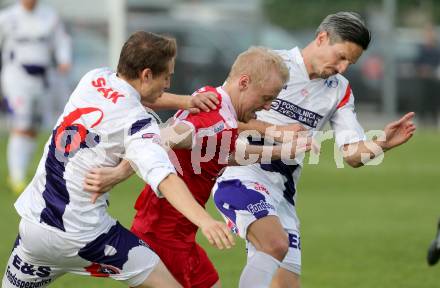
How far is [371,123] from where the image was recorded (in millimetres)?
24719

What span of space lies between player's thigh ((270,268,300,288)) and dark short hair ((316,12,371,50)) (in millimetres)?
Answer: 1527

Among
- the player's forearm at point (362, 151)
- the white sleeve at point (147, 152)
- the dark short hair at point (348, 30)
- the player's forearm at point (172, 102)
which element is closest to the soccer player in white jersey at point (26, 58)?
the player's forearm at point (362, 151)

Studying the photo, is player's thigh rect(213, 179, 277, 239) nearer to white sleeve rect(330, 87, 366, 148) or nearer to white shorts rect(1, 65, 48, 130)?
white sleeve rect(330, 87, 366, 148)

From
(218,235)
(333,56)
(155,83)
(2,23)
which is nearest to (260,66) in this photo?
(155,83)

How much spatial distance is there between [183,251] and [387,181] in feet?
38.1

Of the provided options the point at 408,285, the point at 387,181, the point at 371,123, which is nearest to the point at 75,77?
the point at 371,123

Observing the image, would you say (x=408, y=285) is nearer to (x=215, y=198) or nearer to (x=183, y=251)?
(x=215, y=198)

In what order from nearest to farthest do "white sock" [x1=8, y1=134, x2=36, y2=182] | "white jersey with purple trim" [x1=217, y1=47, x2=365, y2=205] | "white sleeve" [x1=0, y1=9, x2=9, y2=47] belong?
1. "white jersey with purple trim" [x1=217, y1=47, x2=365, y2=205]
2. "white sock" [x1=8, y1=134, x2=36, y2=182]
3. "white sleeve" [x1=0, y1=9, x2=9, y2=47]

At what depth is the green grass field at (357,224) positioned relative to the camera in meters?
9.12

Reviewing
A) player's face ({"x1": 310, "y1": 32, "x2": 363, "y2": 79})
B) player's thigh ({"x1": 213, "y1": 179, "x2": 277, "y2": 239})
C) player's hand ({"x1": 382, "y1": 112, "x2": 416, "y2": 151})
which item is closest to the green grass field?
player's thigh ({"x1": 213, "y1": 179, "x2": 277, "y2": 239})

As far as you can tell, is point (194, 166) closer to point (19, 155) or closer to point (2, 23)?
point (19, 155)

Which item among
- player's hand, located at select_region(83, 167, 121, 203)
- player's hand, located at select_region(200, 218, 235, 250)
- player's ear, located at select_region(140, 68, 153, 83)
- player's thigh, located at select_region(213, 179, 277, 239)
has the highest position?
player's ear, located at select_region(140, 68, 153, 83)

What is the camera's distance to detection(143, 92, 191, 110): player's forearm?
246 inches

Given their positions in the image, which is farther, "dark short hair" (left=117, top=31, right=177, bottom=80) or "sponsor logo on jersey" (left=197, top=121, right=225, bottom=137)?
"sponsor logo on jersey" (left=197, top=121, right=225, bottom=137)
